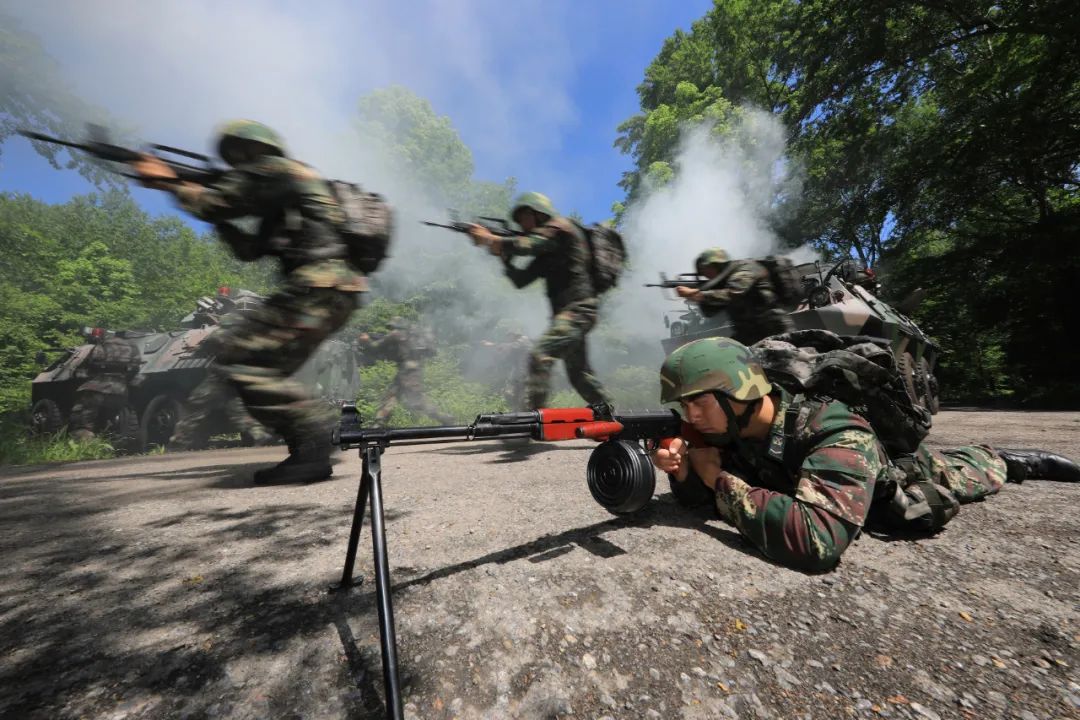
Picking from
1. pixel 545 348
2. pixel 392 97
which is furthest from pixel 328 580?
pixel 392 97

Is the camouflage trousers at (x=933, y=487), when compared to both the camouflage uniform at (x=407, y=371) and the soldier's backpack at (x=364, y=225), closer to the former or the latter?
the soldier's backpack at (x=364, y=225)

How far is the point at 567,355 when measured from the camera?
5027 millimetres

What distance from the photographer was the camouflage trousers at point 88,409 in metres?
8.16

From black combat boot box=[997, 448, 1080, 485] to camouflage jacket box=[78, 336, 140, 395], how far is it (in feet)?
40.2

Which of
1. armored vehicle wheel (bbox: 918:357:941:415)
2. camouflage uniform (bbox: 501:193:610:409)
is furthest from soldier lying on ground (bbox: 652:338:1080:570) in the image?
armored vehicle wheel (bbox: 918:357:941:415)

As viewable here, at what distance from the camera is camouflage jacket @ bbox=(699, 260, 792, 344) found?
550 cm

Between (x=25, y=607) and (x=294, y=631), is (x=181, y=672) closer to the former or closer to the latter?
(x=294, y=631)

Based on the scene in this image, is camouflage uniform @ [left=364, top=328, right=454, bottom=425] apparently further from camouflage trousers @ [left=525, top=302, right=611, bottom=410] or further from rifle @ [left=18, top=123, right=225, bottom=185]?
rifle @ [left=18, top=123, right=225, bottom=185]

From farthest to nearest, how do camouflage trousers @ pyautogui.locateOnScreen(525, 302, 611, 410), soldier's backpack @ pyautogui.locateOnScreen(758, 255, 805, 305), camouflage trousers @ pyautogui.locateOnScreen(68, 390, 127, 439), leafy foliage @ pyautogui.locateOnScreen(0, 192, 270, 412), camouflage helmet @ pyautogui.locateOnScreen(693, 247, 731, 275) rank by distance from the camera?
leafy foliage @ pyautogui.locateOnScreen(0, 192, 270, 412), camouflage trousers @ pyautogui.locateOnScreen(68, 390, 127, 439), camouflage helmet @ pyautogui.locateOnScreen(693, 247, 731, 275), soldier's backpack @ pyautogui.locateOnScreen(758, 255, 805, 305), camouflage trousers @ pyautogui.locateOnScreen(525, 302, 611, 410)

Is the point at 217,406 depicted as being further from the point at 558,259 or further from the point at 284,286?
the point at 558,259

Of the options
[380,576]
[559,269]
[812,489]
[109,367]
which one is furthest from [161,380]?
[812,489]

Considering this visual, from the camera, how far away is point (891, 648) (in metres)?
1.29

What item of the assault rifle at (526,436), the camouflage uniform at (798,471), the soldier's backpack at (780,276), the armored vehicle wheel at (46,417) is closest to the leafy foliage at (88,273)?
the armored vehicle wheel at (46,417)

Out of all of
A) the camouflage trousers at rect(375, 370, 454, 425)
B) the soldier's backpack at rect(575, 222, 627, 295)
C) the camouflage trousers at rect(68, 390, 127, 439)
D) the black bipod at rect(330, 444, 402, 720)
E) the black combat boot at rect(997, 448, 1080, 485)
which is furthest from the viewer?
the camouflage trousers at rect(68, 390, 127, 439)
